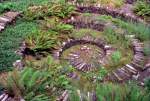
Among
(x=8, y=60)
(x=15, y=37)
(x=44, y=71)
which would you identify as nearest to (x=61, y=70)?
(x=44, y=71)

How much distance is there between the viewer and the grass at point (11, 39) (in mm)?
7227

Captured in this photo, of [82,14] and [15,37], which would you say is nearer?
[15,37]

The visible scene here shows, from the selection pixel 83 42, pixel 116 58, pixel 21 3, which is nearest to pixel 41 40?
pixel 83 42

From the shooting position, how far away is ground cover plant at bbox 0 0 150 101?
6.24 meters

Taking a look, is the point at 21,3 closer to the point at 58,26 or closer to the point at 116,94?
the point at 58,26

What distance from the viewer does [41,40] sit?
792 cm

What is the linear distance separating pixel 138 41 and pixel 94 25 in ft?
4.37

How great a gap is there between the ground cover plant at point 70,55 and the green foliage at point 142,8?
0.50 meters

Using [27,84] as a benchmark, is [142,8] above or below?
above

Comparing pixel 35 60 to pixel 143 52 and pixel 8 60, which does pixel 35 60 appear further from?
pixel 143 52

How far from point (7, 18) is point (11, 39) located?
2.97 ft

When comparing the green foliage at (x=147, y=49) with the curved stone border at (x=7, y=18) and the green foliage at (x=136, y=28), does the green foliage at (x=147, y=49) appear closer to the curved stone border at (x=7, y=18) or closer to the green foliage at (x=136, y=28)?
the green foliage at (x=136, y=28)

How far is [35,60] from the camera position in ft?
25.1

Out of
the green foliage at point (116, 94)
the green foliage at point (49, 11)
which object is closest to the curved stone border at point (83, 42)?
the green foliage at point (49, 11)
